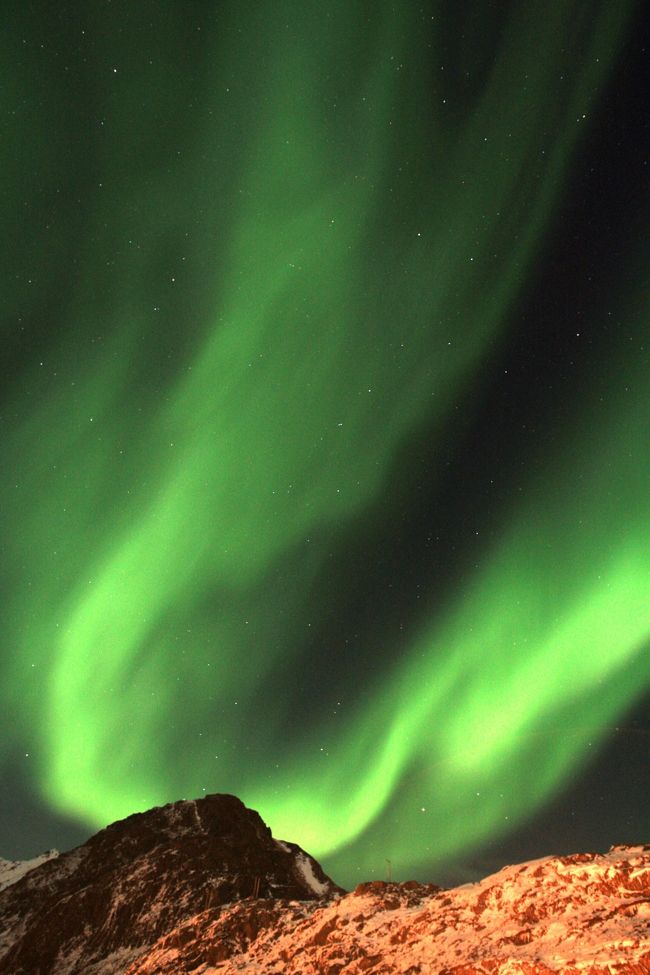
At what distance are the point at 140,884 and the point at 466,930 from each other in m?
62.4

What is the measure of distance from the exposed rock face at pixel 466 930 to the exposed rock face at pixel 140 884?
95.0 ft

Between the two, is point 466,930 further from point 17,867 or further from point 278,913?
point 17,867

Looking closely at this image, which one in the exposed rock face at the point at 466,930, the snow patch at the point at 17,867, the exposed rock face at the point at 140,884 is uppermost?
the snow patch at the point at 17,867

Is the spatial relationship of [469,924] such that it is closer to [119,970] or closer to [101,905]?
[119,970]

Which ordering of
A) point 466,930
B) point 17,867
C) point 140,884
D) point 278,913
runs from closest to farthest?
point 466,930, point 278,913, point 140,884, point 17,867

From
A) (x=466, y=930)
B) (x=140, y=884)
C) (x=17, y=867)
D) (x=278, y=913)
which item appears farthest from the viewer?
(x=17, y=867)

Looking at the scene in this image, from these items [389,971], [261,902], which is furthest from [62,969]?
[389,971]

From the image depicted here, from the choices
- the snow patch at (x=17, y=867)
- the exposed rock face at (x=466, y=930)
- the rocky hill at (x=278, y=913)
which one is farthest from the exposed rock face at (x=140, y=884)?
the exposed rock face at (x=466, y=930)

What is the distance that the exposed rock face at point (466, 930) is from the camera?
82.1 feet

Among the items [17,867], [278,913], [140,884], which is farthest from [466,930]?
[17,867]

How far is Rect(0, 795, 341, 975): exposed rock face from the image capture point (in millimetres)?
71375

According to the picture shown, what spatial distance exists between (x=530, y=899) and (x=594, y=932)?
4839 mm

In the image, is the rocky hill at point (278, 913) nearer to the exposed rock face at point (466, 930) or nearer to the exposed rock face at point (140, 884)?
the exposed rock face at point (466, 930)

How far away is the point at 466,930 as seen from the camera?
3077 cm
